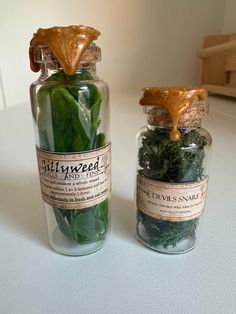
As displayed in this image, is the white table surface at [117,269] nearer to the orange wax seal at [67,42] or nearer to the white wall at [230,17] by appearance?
the orange wax seal at [67,42]

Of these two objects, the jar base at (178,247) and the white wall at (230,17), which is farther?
the white wall at (230,17)

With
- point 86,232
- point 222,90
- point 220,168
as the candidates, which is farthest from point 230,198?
point 222,90

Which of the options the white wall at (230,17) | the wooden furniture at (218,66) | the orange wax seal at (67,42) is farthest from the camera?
the white wall at (230,17)

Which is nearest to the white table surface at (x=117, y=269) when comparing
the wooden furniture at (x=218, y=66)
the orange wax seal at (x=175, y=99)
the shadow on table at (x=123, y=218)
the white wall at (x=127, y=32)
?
the shadow on table at (x=123, y=218)

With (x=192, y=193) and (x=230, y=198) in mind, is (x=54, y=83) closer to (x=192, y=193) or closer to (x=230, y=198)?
(x=192, y=193)

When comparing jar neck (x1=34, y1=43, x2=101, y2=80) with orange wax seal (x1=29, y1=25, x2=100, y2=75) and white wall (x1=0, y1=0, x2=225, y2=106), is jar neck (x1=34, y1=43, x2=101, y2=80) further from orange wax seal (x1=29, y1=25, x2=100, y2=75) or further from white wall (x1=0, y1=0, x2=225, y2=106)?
white wall (x1=0, y1=0, x2=225, y2=106)

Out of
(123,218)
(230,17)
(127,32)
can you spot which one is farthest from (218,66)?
(123,218)

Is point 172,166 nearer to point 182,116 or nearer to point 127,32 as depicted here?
point 182,116
